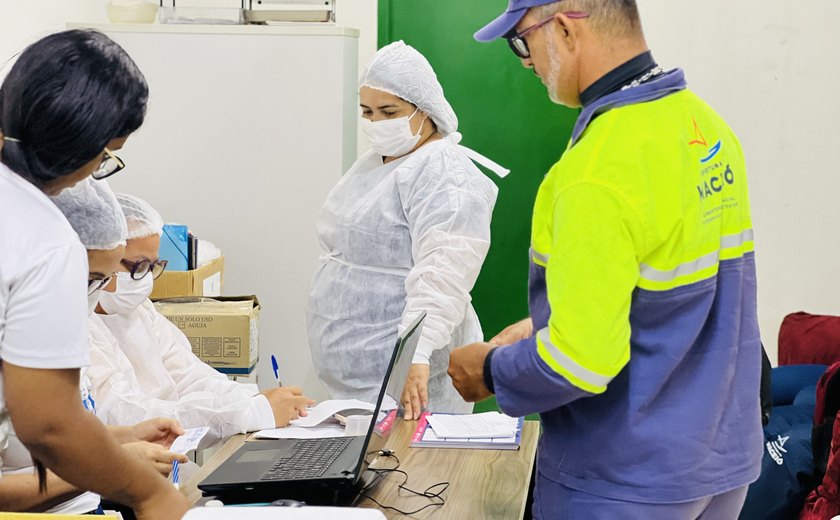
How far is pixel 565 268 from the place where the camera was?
127 cm

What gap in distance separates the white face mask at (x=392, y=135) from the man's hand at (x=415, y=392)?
68cm

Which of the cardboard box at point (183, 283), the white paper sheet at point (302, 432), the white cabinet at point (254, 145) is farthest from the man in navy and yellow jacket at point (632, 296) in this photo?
the white cabinet at point (254, 145)

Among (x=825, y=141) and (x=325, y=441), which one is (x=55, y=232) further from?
(x=825, y=141)

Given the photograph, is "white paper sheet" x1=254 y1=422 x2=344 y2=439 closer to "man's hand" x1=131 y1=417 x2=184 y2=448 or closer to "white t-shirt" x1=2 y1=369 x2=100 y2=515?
"man's hand" x1=131 y1=417 x2=184 y2=448

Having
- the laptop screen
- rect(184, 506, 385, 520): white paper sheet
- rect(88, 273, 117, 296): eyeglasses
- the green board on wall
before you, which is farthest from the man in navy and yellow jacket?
the green board on wall

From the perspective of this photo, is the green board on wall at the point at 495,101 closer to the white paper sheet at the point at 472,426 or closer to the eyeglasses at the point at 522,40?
the white paper sheet at the point at 472,426

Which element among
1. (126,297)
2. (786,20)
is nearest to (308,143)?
(126,297)

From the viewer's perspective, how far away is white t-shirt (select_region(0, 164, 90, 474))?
3.67 ft

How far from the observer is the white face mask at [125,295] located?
2205mm

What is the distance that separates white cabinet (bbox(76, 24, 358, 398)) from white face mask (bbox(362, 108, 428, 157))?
0.71 m

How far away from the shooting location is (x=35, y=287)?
44.1 inches

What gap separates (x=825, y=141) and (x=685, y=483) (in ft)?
10.3

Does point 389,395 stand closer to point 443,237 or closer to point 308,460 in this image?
point 308,460

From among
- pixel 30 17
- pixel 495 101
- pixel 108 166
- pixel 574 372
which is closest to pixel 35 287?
pixel 108 166
